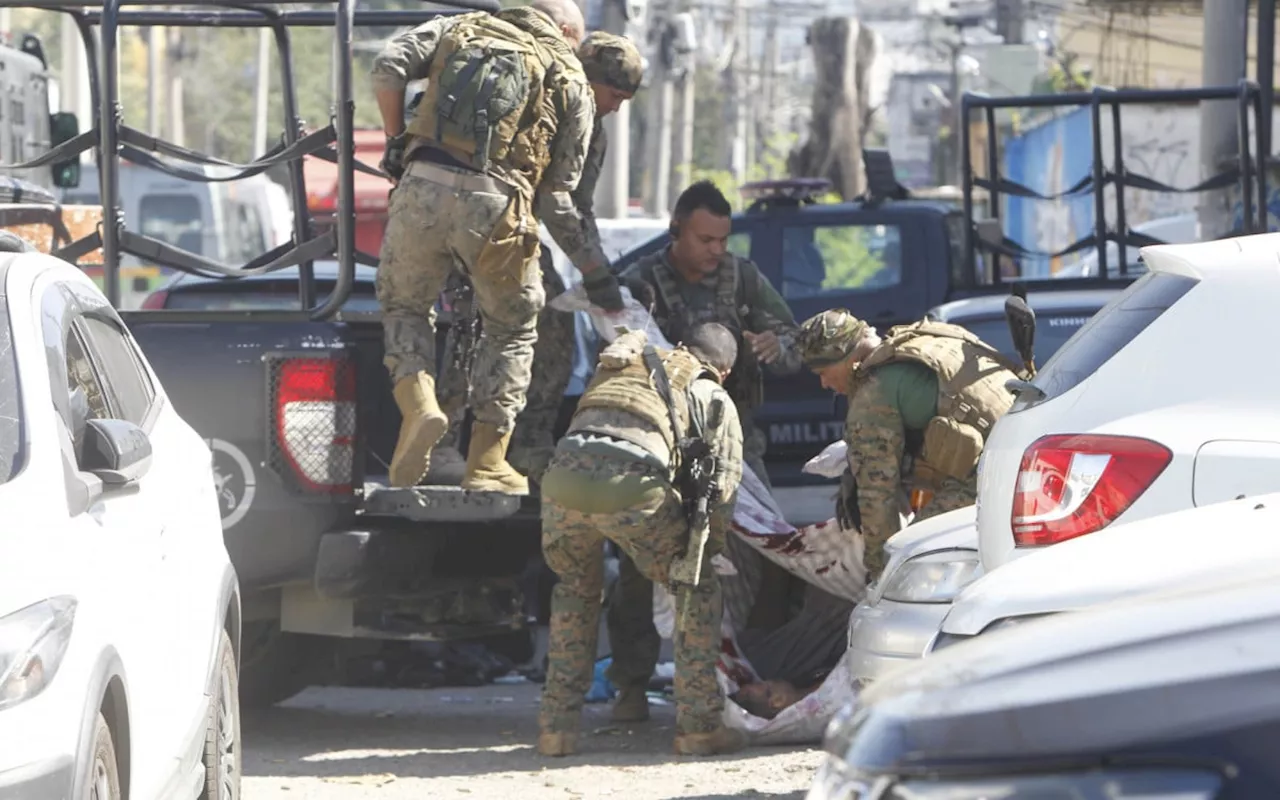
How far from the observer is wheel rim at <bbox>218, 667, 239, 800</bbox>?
532 centimetres

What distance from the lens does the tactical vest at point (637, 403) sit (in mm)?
→ 7027

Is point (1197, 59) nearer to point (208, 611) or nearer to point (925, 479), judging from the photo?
point (925, 479)

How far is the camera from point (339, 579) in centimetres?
687

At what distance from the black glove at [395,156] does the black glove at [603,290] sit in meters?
0.77

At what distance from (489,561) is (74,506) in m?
3.46

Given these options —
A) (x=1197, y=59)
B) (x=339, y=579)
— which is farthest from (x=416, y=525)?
(x=1197, y=59)

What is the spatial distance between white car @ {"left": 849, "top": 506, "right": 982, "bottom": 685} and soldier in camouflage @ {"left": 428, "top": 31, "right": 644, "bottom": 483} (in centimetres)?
179

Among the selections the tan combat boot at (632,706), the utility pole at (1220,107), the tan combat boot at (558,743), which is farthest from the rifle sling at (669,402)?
the utility pole at (1220,107)

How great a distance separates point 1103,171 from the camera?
10.7 meters

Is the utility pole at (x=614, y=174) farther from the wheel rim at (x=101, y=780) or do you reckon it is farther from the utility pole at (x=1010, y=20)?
the utility pole at (x=1010, y=20)

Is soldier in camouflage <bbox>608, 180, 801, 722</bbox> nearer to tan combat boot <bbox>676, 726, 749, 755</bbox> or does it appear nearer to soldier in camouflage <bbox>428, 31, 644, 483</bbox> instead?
soldier in camouflage <bbox>428, 31, 644, 483</bbox>

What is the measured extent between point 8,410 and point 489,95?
3171 millimetres

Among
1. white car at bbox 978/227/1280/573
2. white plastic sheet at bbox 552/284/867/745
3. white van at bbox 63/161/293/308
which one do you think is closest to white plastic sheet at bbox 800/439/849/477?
white plastic sheet at bbox 552/284/867/745

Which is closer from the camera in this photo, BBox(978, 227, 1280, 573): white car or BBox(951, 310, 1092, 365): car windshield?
BBox(978, 227, 1280, 573): white car
